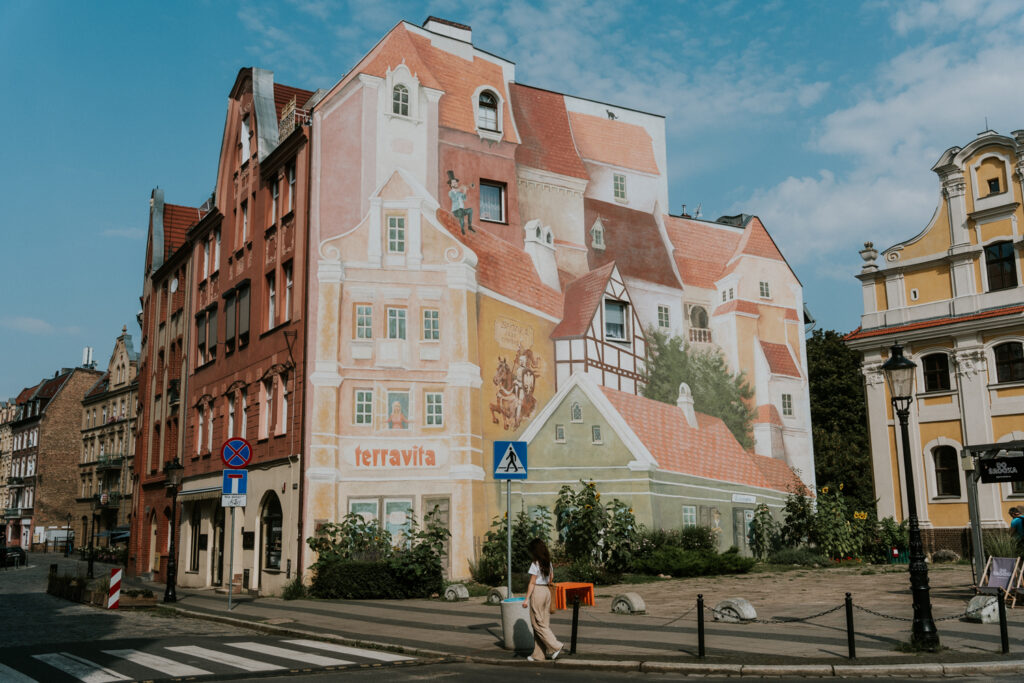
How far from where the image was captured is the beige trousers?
43.0 ft

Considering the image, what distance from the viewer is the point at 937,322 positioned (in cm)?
3556

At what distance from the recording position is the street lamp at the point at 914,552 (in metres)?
12.6

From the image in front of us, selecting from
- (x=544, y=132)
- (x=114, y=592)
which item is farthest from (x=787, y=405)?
(x=114, y=592)

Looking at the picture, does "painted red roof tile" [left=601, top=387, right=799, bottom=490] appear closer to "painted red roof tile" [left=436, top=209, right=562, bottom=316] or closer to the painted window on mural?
"painted red roof tile" [left=436, top=209, right=562, bottom=316]

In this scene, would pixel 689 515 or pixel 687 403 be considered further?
pixel 687 403

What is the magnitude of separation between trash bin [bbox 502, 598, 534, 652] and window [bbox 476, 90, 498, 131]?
69.8ft

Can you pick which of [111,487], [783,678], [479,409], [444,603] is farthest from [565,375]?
[111,487]

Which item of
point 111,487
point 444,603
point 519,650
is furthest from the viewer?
point 111,487

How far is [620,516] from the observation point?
27203 mm

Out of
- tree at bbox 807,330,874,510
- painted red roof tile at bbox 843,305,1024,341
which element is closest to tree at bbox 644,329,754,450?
painted red roof tile at bbox 843,305,1024,341

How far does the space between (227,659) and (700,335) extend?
25.7m

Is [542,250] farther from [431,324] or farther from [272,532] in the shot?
[272,532]

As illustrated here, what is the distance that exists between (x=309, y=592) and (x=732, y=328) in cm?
1933

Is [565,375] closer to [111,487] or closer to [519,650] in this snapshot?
[519,650]
